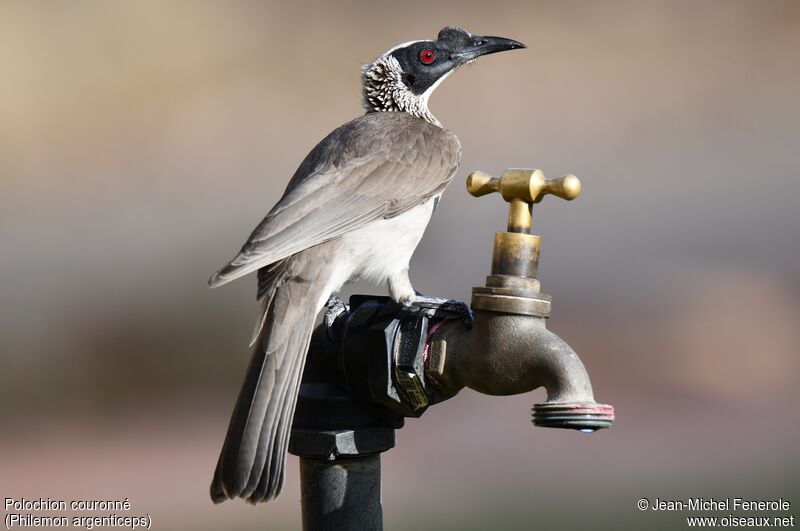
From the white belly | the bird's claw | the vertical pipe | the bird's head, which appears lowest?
the vertical pipe

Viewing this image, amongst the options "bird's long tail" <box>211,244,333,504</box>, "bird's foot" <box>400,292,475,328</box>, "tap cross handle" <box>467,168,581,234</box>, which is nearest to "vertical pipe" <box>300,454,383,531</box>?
"bird's long tail" <box>211,244,333,504</box>

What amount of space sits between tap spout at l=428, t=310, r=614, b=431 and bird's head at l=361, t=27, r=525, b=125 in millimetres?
1783

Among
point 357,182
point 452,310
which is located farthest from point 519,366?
point 357,182

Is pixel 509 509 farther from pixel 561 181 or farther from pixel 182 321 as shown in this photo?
pixel 561 181

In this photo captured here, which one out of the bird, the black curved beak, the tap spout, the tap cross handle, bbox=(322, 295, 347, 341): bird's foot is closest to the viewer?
the tap spout

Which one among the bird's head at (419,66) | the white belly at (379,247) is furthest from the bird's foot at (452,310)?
the bird's head at (419,66)

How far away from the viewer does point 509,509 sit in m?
5.94

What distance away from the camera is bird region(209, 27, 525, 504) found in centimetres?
278

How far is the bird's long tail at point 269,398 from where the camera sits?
2727 millimetres

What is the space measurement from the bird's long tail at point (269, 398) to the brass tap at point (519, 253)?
587 millimetres

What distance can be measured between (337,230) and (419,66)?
1229 millimetres

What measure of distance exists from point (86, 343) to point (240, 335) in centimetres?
110

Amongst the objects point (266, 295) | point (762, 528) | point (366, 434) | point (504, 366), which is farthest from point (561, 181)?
point (762, 528)

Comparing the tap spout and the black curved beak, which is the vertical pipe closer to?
the tap spout
